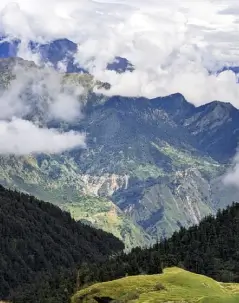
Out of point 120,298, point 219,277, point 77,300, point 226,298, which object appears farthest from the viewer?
point 219,277

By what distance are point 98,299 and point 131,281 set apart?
232 inches

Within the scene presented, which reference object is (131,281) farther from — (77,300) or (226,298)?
(226,298)

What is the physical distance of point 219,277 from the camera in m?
200

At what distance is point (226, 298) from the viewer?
6844 cm

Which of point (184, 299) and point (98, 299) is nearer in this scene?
point (184, 299)

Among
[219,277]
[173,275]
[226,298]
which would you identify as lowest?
[226,298]

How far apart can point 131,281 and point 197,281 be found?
950 cm

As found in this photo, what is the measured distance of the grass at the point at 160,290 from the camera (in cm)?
7382

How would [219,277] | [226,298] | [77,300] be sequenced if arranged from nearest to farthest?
[226,298], [77,300], [219,277]

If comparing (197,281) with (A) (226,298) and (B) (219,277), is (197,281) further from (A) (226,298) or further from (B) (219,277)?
(B) (219,277)

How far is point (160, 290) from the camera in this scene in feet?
258

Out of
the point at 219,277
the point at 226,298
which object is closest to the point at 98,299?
the point at 226,298

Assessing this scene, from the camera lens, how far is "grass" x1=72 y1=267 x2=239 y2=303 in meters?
73.8

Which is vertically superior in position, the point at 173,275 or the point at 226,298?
the point at 173,275
